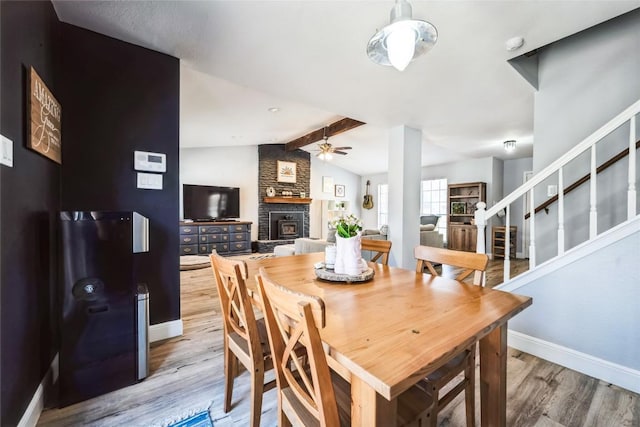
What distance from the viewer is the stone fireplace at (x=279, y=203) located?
717 cm

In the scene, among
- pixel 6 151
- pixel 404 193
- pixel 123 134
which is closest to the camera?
pixel 6 151

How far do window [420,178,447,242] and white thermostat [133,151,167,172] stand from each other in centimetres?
674

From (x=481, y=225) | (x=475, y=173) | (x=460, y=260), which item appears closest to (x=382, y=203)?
(x=475, y=173)

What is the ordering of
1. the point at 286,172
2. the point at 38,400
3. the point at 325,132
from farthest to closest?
the point at 286,172, the point at 325,132, the point at 38,400

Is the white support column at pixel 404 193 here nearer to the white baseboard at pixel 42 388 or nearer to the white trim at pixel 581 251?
the white trim at pixel 581 251

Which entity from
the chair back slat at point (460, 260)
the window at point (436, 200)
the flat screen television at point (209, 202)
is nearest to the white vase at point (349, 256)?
the chair back slat at point (460, 260)

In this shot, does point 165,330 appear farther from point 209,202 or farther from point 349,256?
point 209,202

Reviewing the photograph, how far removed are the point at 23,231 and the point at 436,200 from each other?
788cm

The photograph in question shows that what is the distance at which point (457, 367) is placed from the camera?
117 cm

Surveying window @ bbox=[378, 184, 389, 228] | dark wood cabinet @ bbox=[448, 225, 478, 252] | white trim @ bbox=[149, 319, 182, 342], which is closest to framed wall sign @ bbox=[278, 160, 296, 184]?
window @ bbox=[378, 184, 389, 228]

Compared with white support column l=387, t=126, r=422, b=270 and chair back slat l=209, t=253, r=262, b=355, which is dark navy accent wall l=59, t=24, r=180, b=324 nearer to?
chair back slat l=209, t=253, r=262, b=355

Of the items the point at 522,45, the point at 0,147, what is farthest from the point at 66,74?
the point at 522,45

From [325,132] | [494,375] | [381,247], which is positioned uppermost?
[325,132]

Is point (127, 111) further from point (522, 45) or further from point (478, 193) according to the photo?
Result: point (478, 193)
